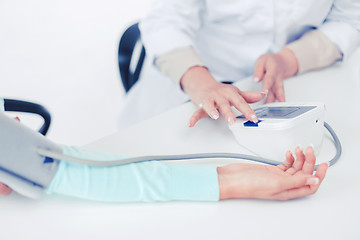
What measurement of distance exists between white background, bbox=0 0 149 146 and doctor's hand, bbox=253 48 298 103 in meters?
0.95

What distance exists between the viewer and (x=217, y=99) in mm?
589

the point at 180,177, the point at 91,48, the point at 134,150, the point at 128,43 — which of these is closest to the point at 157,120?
the point at 134,150

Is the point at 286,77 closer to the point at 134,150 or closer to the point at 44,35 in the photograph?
the point at 134,150

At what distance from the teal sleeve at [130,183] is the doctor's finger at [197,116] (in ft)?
0.46

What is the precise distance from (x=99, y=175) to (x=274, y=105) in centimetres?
28

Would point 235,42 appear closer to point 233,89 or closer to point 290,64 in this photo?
point 290,64

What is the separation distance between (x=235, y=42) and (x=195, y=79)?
192mm

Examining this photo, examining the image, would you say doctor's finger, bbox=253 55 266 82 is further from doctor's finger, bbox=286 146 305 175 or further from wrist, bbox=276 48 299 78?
doctor's finger, bbox=286 146 305 175

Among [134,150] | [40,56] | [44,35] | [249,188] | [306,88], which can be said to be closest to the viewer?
[249,188]

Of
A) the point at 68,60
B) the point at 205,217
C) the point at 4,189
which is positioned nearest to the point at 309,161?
the point at 205,217

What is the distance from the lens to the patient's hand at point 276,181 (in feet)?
1.35

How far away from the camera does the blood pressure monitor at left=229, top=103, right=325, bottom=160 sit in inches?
18.8

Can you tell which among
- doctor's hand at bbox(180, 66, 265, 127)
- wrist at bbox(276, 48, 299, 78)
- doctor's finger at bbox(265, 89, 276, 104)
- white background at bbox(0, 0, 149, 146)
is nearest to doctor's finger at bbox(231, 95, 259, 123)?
doctor's hand at bbox(180, 66, 265, 127)

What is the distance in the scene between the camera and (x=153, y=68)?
863 millimetres
